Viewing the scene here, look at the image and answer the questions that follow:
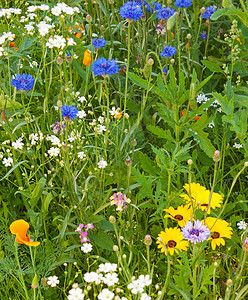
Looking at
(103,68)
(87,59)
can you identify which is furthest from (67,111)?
(87,59)

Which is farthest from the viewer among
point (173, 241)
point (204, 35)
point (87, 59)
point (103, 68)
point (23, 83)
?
point (204, 35)

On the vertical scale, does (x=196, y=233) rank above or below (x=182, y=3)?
below

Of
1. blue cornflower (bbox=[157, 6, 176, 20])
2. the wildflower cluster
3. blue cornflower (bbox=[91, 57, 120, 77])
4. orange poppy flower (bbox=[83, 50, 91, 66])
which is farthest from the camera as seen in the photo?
blue cornflower (bbox=[157, 6, 176, 20])

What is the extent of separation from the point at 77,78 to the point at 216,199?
1.07m

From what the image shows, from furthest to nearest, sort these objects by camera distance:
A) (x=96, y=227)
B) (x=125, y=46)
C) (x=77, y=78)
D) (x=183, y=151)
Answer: (x=125, y=46), (x=77, y=78), (x=96, y=227), (x=183, y=151)

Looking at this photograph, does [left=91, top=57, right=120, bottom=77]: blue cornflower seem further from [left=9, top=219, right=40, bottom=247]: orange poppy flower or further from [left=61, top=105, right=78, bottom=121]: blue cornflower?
[left=9, top=219, right=40, bottom=247]: orange poppy flower

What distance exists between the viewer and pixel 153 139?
6.97 feet

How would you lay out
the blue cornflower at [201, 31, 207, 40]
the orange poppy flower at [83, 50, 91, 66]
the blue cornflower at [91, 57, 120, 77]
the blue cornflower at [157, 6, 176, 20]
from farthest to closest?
the blue cornflower at [201, 31, 207, 40] → the blue cornflower at [157, 6, 176, 20] → the orange poppy flower at [83, 50, 91, 66] → the blue cornflower at [91, 57, 120, 77]

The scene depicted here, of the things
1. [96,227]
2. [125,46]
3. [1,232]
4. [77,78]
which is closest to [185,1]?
[125,46]

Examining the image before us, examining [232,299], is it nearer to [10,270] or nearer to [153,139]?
[10,270]

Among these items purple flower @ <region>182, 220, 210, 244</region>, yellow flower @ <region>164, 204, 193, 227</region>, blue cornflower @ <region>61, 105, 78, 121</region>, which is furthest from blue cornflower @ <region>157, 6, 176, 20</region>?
purple flower @ <region>182, 220, 210, 244</region>

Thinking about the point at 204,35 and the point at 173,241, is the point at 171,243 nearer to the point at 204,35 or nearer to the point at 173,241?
the point at 173,241

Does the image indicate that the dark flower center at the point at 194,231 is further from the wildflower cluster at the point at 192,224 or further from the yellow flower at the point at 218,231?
the yellow flower at the point at 218,231

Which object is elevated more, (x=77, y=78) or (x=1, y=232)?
(x=77, y=78)
